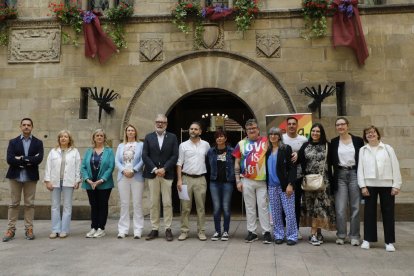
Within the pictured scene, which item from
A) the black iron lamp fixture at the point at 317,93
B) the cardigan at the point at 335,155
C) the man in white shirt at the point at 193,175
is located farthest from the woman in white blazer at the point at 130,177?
the black iron lamp fixture at the point at 317,93

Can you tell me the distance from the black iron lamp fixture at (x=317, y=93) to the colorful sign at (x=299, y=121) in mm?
693

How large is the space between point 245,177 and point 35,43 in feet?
22.8

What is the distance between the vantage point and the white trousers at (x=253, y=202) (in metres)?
6.27

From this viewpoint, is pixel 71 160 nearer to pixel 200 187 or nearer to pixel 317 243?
pixel 200 187

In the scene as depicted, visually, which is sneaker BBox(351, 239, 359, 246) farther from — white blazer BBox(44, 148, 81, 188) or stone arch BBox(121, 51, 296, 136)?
white blazer BBox(44, 148, 81, 188)

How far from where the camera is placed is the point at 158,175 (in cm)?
651

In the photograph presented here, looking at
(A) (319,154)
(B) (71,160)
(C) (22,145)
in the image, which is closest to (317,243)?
(A) (319,154)

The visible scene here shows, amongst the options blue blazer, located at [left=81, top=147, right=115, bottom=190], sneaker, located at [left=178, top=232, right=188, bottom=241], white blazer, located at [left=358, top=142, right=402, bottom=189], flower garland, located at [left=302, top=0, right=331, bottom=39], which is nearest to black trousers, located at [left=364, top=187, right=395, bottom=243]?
white blazer, located at [left=358, top=142, right=402, bottom=189]

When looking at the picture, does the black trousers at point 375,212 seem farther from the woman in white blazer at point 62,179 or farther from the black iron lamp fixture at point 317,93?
the woman in white blazer at point 62,179

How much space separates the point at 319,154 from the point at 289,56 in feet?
12.7

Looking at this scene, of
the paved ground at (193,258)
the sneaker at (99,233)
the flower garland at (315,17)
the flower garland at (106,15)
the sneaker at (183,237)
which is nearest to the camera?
the paved ground at (193,258)

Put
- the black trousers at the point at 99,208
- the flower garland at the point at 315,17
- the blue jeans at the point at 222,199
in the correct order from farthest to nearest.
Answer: the flower garland at the point at 315,17
the black trousers at the point at 99,208
the blue jeans at the point at 222,199

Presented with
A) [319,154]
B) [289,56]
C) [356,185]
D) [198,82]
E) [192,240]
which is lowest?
[192,240]

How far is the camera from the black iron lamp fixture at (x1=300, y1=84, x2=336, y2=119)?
28.3 ft
